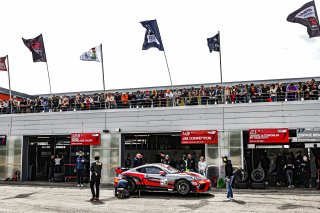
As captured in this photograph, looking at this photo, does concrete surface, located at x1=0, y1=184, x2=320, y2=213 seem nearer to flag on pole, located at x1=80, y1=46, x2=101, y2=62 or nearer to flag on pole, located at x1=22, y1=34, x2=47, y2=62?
flag on pole, located at x1=80, y1=46, x2=101, y2=62

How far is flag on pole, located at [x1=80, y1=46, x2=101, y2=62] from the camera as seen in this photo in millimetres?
25984

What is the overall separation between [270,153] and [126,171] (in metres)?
11.4

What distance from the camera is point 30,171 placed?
89.0ft

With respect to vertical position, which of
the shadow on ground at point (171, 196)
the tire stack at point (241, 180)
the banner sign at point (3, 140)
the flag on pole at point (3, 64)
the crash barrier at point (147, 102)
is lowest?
the shadow on ground at point (171, 196)

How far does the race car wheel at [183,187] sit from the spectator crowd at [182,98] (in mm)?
7141

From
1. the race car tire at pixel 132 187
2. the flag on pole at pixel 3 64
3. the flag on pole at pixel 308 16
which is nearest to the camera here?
the race car tire at pixel 132 187

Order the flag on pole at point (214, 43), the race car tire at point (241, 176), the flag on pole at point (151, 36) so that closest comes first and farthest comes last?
the race car tire at point (241, 176) < the flag on pole at point (214, 43) < the flag on pole at point (151, 36)

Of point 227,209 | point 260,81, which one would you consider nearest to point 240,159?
point 227,209

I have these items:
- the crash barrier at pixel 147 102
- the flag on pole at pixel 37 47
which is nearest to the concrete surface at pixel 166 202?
the crash barrier at pixel 147 102

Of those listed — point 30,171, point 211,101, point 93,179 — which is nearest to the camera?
point 93,179

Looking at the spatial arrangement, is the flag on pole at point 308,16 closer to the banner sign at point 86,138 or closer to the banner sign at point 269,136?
the banner sign at point 269,136

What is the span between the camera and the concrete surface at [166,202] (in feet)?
43.1

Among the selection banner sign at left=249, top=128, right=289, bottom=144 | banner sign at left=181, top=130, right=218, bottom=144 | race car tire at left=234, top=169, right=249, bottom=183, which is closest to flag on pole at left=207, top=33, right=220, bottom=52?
banner sign at left=181, top=130, right=218, bottom=144

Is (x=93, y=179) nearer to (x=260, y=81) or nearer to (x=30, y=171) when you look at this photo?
(x=30, y=171)
